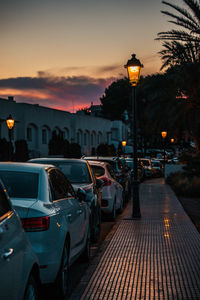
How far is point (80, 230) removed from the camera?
745 centimetres

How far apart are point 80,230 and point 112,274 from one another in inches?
30.1

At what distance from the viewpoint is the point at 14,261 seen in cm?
385

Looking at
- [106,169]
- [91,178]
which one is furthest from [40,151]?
[91,178]

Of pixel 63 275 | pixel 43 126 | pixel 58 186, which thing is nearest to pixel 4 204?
pixel 63 275

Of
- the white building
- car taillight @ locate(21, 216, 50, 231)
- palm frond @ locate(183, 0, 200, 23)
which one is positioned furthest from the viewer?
the white building

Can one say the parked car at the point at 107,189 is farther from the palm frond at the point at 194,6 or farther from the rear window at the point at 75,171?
the palm frond at the point at 194,6

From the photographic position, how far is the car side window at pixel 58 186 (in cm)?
645

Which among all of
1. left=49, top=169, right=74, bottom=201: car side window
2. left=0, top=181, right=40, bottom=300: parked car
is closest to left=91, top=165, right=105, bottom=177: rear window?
left=49, top=169, right=74, bottom=201: car side window

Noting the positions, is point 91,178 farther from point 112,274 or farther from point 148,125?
point 148,125

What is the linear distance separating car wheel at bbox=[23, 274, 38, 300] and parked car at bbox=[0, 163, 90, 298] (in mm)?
996

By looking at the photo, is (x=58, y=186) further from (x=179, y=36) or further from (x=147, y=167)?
(x=147, y=167)

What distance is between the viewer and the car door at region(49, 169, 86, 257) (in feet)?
20.5

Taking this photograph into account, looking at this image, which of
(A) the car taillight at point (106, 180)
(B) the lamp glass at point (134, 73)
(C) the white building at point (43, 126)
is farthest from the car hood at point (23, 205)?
(C) the white building at point (43, 126)

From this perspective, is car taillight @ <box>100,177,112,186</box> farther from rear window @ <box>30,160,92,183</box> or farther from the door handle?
the door handle
